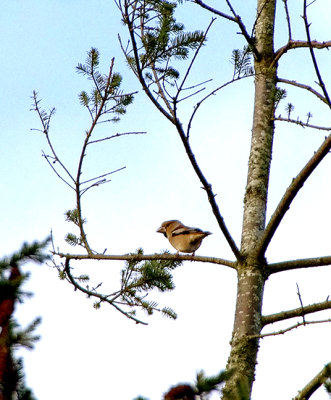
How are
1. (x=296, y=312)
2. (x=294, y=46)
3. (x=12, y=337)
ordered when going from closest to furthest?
(x=12, y=337), (x=296, y=312), (x=294, y=46)

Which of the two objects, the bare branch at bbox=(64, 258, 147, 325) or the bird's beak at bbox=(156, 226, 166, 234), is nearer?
the bare branch at bbox=(64, 258, 147, 325)

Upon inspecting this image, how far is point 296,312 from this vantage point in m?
4.24

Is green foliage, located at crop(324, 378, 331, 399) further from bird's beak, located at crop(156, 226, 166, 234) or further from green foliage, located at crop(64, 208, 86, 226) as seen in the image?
bird's beak, located at crop(156, 226, 166, 234)

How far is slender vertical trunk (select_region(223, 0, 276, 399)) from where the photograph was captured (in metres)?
4.21

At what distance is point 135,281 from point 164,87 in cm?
175

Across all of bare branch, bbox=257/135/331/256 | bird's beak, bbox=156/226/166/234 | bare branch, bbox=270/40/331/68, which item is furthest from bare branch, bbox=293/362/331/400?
bird's beak, bbox=156/226/166/234

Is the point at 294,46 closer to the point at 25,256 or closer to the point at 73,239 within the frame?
the point at 73,239

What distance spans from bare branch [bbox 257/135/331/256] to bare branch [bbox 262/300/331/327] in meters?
0.38

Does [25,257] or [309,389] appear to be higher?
[309,389]

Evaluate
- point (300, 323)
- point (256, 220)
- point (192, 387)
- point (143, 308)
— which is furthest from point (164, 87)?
point (192, 387)

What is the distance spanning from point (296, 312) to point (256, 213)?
2.56 ft

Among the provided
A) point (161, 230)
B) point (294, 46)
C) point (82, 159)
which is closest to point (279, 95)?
point (294, 46)

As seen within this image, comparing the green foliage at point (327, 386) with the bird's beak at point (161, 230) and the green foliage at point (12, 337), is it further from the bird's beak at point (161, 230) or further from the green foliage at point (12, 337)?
the bird's beak at point (161, 230)

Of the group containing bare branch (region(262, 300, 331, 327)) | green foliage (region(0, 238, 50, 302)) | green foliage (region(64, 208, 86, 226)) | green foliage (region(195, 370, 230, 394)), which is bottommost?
green foliage (region(195, 370, 230, 394))
